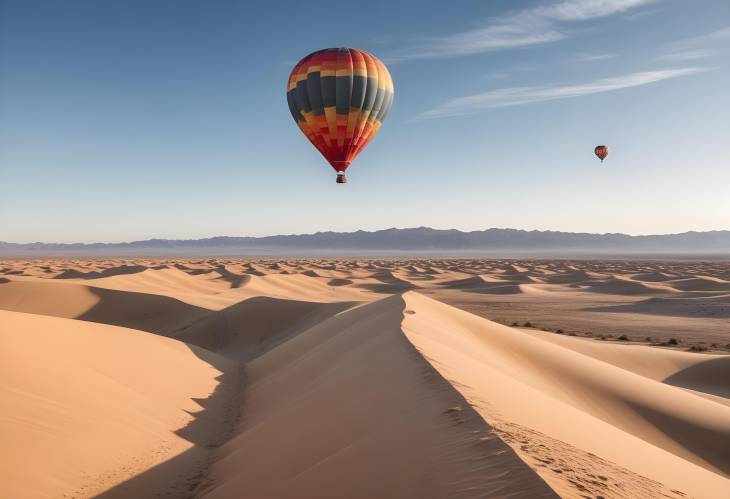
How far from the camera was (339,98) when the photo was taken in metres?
20.4

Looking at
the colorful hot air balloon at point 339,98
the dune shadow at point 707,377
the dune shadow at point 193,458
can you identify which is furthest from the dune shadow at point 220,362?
the dune shadow at point 707,377

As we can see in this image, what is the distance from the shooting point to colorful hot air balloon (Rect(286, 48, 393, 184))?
20.4 meters

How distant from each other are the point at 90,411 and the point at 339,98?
50.6 feet

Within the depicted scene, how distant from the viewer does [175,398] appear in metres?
9.91

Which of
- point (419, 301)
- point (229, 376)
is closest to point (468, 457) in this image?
point (229, 376)

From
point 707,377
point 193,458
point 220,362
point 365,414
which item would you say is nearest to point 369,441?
point 365,414

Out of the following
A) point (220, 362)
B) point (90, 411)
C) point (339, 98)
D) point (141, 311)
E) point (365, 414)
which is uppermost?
point (339, 98)

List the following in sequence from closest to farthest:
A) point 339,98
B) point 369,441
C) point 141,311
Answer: point 369,441, point 339,98, point 141,311

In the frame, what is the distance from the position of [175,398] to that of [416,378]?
521 cm

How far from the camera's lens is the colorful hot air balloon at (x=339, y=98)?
2036 cm

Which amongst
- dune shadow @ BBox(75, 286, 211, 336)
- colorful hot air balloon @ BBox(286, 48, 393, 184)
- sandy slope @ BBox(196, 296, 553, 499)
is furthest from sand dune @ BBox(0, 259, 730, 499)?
colorful hot air balloon @ BBox(286, 48, 393, 184)

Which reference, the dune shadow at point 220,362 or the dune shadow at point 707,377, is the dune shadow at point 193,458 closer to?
the dune shadow at point 220,362

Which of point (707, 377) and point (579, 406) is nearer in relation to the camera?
point (579, 406)

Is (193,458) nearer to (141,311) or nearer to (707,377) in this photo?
(707,377)
